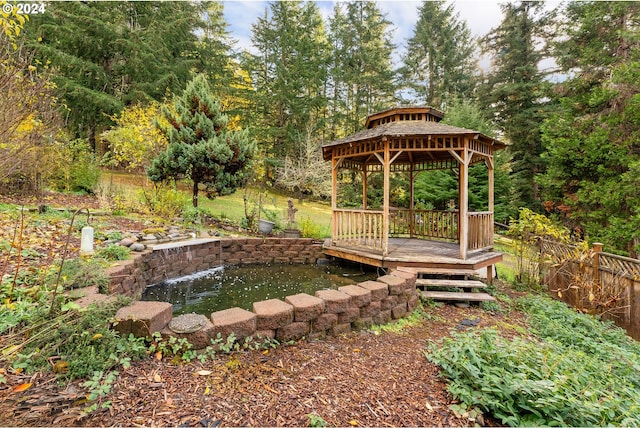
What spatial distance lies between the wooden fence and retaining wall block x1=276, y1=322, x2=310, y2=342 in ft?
16.0

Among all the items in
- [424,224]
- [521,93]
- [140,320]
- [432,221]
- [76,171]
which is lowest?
[140,320]

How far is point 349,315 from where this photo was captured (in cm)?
348

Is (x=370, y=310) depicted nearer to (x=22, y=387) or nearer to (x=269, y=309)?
(x=269, y=309)

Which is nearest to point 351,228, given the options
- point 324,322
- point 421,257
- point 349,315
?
point 421,257

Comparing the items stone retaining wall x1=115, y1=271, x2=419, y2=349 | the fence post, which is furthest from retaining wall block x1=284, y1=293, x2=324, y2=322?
the fence post

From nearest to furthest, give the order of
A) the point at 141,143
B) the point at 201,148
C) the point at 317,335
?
the point at 317,335
the point at 201,148
the point at 141,143

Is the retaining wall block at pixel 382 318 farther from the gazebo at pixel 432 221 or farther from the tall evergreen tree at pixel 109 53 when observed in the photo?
the tall evergreen tree at pixel 109 53

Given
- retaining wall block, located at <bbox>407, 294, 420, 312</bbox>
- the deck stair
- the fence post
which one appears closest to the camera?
retaining wall block, located at <bbox>407, 294, 420, 312</bbox>

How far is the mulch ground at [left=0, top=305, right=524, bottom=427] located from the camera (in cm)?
176

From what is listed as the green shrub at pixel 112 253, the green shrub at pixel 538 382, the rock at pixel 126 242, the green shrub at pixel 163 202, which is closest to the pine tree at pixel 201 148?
the green shrub at pixel 163 202

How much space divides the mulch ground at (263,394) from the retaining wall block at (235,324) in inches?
8.4

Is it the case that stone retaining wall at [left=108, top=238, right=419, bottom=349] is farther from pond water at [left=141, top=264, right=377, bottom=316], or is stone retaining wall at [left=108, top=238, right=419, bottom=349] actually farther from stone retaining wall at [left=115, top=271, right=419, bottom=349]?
pond water at [left=141, top=264, right=377, bottom=316]

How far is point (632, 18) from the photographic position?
947 centimetres

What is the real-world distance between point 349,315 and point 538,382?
6.20 feet
